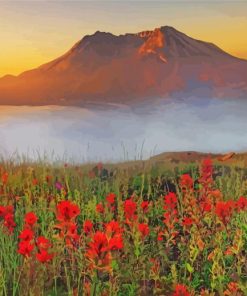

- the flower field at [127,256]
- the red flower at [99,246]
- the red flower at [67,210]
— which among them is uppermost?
the red flower at [67,210]

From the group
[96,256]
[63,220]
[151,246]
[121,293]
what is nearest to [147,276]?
[121,293]

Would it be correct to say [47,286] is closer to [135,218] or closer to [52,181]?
[135,218]

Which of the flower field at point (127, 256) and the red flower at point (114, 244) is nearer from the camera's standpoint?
the red flower at point (114, 244)

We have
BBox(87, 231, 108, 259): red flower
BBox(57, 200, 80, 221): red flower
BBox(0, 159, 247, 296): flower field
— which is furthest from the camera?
BBox(0, 159, 247, 296): flower field

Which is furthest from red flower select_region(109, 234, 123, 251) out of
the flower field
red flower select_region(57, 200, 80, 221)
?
red flower select_region(57, 200, 80, 221)

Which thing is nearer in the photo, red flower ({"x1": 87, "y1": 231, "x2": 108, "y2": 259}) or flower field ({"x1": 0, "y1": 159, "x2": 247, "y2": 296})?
red flower ({"x1": 87, "y1": 231, "x2": 108, "y2": 259})

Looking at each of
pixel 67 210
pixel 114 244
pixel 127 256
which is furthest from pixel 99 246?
pixel 127 256

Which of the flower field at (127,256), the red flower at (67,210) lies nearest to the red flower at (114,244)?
the flower field at (127,256)

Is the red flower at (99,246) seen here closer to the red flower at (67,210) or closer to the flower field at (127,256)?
the flower field at (127,256)

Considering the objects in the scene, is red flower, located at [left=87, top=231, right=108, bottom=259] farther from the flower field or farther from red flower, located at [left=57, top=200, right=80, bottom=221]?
red flower, located at [left=57, top=200, right=80, bottom=221]

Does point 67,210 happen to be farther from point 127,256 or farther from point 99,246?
point 127,256

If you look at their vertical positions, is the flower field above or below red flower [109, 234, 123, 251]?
below

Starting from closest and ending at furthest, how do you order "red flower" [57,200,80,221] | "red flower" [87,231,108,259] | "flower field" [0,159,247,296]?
"red flower" [87,231,108,259], "red flower" [57,200,80,221], "flower field" [0,159,247,296]

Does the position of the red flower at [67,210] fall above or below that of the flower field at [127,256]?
above
